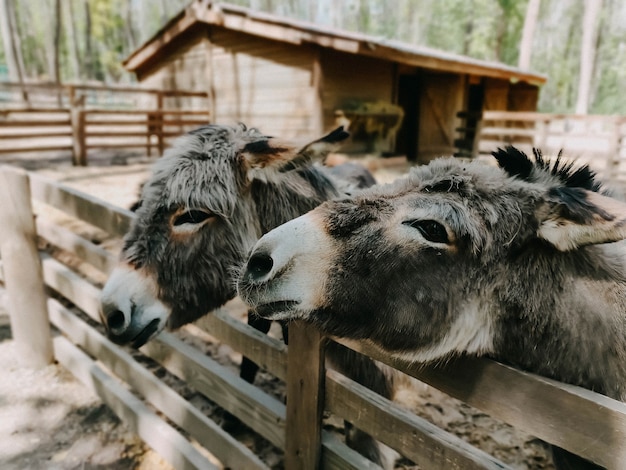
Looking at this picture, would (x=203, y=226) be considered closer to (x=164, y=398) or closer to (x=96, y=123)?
(x=164, y=398)

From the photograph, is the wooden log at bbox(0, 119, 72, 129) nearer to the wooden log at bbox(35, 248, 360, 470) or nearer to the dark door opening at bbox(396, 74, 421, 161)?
the wooden log at bbox(35, 248, 360, 470)

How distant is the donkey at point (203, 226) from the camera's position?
2150 mm

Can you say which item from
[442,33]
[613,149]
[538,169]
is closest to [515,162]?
[538,169]

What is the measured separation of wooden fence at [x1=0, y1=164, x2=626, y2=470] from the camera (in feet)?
4.02

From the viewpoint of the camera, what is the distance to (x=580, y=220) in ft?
4.34

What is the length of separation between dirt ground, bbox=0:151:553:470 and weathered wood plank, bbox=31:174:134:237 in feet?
4.79

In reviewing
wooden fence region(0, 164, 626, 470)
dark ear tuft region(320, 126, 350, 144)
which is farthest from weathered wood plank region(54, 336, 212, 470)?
dark ear tuft region(320, 126, 350, 144)

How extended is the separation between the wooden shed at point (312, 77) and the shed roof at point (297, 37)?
3 cm

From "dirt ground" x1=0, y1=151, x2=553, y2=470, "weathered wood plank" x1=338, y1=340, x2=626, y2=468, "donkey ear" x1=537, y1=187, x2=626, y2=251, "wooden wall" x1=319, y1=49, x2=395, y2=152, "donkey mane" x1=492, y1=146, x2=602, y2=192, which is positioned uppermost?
"wooden wall" x1=319, y1=49, x2=395, y2=152

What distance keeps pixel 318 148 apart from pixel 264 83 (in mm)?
11684

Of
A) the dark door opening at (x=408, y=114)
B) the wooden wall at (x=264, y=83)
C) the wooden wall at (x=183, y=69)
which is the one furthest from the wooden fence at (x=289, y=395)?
the dark door opening at (x=408, y=114)

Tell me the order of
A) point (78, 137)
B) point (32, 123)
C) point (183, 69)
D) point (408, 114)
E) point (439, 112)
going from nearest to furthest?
point (32, 123), point (78, 137), point (439, 112), point (183, 69), point (408, 114)

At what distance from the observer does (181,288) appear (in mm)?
2217

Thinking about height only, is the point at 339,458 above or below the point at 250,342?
below
